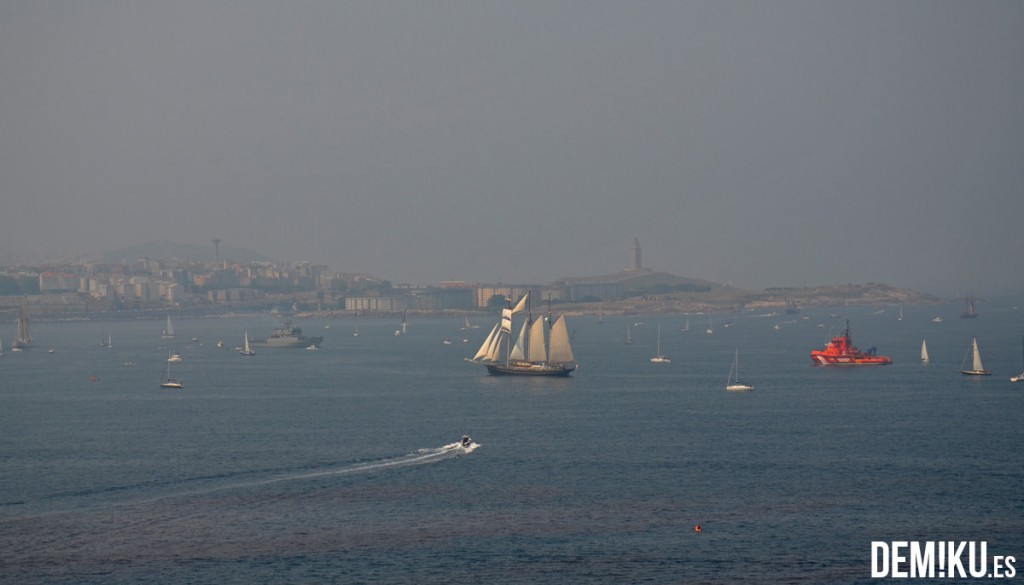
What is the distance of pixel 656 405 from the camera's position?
79.2 meters

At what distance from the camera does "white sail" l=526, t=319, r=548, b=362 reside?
10881 centimetres

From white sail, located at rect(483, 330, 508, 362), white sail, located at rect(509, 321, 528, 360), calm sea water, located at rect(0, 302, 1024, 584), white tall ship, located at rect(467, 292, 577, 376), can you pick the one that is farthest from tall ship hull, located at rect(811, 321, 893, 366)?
white sail, located at rect(483, 330, 508, 362)

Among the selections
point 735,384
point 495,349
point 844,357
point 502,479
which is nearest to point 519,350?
point 495,349

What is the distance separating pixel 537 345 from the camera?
10931 centimetres

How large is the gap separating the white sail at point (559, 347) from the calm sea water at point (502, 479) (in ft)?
22.2

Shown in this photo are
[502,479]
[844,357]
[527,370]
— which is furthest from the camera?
[844,357]

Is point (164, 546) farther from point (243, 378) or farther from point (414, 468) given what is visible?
point (243, 378)

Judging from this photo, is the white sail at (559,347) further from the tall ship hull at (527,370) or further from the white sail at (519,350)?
the white sail at (519,350)

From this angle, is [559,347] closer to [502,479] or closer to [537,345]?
[537,345]

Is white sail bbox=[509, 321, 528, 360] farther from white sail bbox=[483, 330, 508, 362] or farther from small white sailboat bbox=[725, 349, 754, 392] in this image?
small white sailboat bbox=[725, 349, 754, 392]

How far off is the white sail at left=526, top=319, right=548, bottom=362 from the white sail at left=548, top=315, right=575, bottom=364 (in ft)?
8.39

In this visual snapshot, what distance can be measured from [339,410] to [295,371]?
39741 millimetres

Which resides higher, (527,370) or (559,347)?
(559,347)

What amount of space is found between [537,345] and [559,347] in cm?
358
